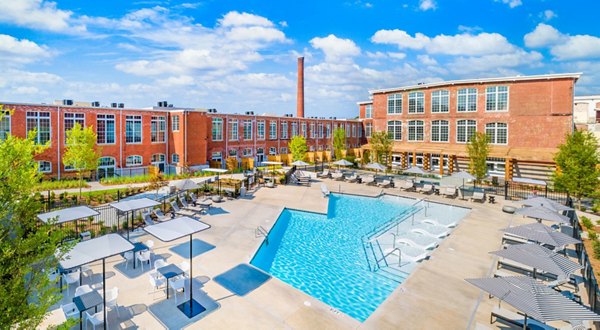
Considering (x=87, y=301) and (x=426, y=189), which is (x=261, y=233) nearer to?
(x=87, y=301)

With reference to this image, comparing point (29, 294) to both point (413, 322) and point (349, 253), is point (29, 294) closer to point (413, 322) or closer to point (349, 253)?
point (413, 322)

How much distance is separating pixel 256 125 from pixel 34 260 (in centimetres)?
4031

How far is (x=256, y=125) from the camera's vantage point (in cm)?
4497

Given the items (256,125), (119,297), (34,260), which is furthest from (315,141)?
(34,260)

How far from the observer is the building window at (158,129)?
35062mm

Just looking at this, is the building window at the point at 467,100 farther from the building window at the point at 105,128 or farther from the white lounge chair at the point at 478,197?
the building window at the point at 105,128

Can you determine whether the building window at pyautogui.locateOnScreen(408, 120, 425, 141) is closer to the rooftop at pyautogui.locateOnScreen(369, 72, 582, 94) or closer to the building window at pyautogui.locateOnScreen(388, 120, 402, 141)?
the building window at pyautogui.locateOnScreen(388, 120, 402, 141)

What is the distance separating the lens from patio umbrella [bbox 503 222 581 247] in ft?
36.1

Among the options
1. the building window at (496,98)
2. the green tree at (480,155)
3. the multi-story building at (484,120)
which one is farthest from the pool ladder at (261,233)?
the building window at (496,98)

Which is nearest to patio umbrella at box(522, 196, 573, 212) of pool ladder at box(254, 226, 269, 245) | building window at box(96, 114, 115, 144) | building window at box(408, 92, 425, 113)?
pool ladder at box(254, 226, 269, 245)

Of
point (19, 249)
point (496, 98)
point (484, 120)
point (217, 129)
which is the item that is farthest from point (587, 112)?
point (19, 249)

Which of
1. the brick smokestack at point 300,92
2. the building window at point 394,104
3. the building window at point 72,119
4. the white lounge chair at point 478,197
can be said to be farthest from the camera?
the brick smokestack at point 300,92

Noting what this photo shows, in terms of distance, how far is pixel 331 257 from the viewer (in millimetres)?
14305

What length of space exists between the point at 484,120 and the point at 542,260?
30878mm
